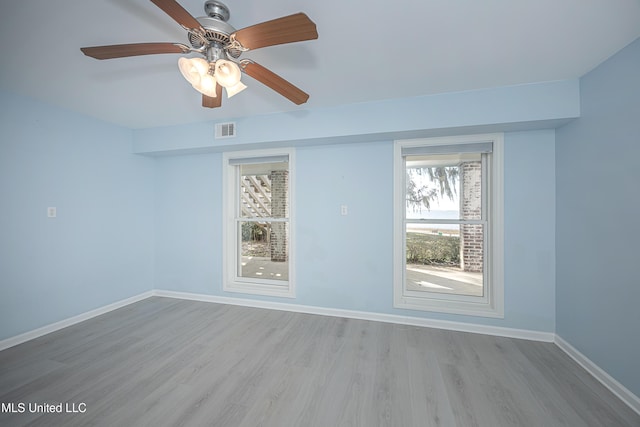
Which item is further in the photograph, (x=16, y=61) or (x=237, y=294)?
(x=237, y=294)

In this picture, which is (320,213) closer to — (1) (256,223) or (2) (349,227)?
(2) (349,227)

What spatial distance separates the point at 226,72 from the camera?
1321 mm

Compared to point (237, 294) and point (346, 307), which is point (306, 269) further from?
point (237, 294)

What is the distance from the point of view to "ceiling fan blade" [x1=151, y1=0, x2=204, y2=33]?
1.01 metres

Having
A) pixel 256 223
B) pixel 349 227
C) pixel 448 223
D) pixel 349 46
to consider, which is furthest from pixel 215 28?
pixel 448 223

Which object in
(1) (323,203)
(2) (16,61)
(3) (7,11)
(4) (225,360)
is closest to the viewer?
(3) (7,11)

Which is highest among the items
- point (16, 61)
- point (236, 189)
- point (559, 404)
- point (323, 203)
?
point (16, 61)

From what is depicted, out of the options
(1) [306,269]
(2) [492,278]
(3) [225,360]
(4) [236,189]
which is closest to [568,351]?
(2) [492,278]

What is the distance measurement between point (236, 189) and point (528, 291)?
368cm

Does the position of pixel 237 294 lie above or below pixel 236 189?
below

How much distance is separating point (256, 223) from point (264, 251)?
430 millimetres

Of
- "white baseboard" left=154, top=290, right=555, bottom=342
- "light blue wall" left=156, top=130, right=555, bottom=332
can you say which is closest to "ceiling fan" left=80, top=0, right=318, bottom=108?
"light blue wall" left=156, top=130, right=555, bottom=332

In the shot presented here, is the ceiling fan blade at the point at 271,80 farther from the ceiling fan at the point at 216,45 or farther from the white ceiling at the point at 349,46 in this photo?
the white ceiling at the point at 349,46

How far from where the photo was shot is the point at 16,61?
5.96 feet
